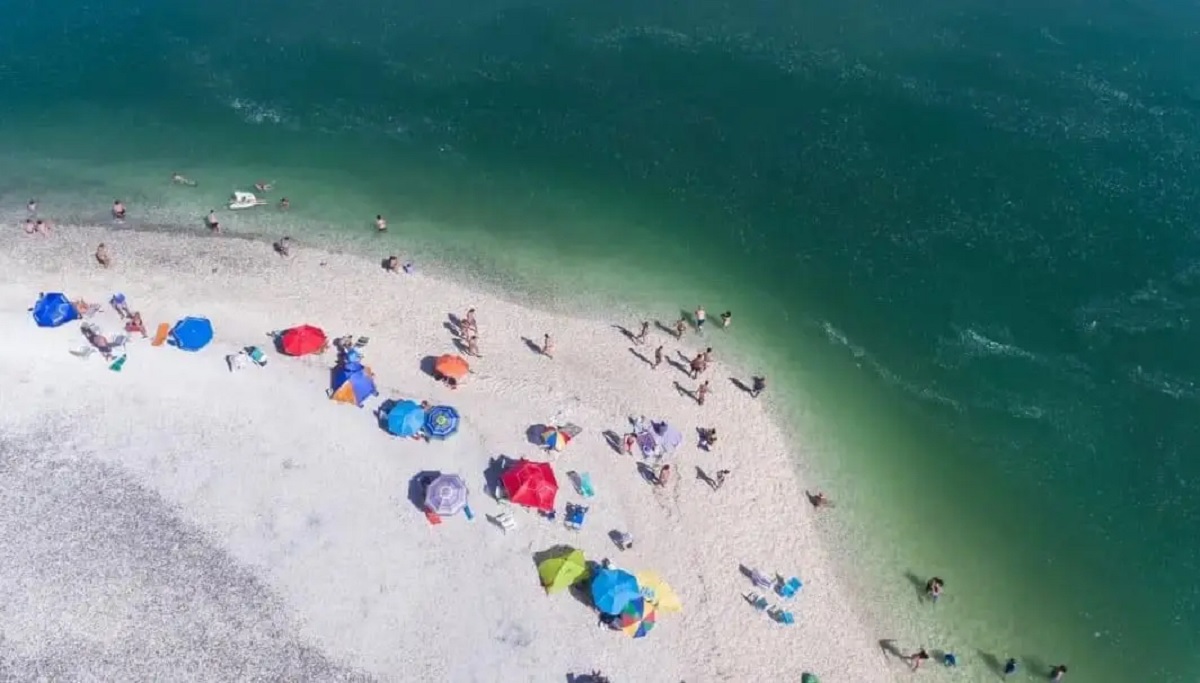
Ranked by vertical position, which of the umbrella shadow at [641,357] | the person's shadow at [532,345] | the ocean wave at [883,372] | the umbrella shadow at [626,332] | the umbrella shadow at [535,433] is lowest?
the umbrella shadow at [535,433]

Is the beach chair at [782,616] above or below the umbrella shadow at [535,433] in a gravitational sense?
below

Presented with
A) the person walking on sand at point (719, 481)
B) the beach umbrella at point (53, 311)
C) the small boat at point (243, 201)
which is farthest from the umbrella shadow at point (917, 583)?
the small boat at point (243, 201)

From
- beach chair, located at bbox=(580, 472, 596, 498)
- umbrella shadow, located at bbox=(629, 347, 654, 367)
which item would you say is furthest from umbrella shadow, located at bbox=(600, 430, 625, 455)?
umbrella shadow, located at bbox=(629, 347, 654, 367)

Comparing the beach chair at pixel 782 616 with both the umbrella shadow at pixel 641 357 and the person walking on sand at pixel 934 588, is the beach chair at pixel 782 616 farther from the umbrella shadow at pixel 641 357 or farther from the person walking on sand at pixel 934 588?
the umbrella shadow at pixel 641 357

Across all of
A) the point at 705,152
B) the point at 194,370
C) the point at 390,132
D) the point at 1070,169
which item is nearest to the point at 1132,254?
the point at 1070,169

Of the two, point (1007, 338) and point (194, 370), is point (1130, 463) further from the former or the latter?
point (194, 370)

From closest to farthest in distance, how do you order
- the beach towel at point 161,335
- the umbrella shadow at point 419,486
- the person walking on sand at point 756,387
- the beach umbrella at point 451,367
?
the umbrella shadow at point 419,486 → the beach umbrella at point 451,367 → the beach towel at point 161,335 → the person walking on sand at point 756,387

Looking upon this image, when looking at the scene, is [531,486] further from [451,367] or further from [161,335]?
[161,335]

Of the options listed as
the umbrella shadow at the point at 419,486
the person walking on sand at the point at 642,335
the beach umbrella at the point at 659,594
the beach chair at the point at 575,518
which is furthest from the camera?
the person walking on sand at the point at 642,335
